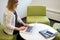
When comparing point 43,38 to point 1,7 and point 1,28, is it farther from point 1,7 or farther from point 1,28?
point 1,7

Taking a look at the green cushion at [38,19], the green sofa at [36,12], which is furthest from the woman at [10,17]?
the green sofa at [36,12]

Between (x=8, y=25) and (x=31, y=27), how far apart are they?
0.49 m

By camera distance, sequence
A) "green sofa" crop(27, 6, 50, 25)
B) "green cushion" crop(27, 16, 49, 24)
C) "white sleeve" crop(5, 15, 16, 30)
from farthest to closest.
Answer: "green sofa" crop(27, 6, 50, 25)
"green cushion" crop(27, 16, 49, 24)
"white sleeve" crop(5, 15, 16, 30)

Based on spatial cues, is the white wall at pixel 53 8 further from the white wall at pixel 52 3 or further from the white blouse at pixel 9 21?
the white blouse at pixel 9 21

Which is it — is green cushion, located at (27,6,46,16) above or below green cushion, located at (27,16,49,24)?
above

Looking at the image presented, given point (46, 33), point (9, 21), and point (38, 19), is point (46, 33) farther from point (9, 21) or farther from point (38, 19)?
point (38, 19)

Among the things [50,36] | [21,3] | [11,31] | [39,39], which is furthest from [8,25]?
[21,3]

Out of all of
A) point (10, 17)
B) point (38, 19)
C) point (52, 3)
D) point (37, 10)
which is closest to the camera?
point (10, 17)

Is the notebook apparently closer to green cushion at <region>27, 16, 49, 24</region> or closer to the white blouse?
the white blouse

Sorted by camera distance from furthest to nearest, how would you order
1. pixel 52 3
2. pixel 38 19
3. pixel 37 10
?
pixel 52 3, pixel 37 10, pixel 38 19

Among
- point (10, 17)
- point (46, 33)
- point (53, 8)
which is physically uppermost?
point (10, 17)

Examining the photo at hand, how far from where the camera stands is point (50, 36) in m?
2.60

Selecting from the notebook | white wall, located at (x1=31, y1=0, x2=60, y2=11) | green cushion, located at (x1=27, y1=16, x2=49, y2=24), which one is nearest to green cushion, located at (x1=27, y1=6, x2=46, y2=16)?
green cushion, located at (x1=27, y1=16, x2=49, y2=24)

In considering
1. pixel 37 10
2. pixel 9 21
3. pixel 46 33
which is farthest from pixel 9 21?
pixel 37 10
